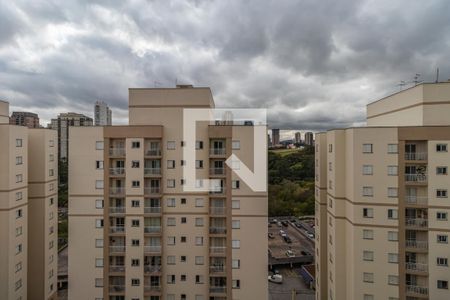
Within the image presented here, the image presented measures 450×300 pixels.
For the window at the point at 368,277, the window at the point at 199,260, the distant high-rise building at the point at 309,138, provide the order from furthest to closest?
1. the distant high-rise building at the point at 309,138
2. the window at the point at 199,260
3. the window at the point at 368,277

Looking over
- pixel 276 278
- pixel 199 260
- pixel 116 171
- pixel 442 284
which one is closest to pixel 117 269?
pixel 199 260

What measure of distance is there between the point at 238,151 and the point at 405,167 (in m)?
12.2

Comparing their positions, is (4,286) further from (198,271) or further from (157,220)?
(198,271)

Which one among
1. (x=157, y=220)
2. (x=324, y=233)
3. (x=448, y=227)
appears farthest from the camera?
(x=324, y=233)

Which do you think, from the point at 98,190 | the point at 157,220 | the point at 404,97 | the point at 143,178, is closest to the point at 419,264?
the point at 404,97

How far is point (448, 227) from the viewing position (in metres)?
18.2

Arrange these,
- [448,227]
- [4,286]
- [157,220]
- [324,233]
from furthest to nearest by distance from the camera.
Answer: [324,233], [157,220], [4,286], [448,227]

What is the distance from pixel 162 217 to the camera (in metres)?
21.3

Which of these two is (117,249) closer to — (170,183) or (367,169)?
(170,183)

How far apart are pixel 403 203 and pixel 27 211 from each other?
30433mm

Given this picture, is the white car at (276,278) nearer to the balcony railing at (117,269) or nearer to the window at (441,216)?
the balcony railing at (117,269)

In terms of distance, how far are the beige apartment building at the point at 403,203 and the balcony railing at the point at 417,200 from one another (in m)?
0.06

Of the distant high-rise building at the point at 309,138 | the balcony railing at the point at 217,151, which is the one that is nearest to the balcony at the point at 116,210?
the balcony railing at the point at 217,151
